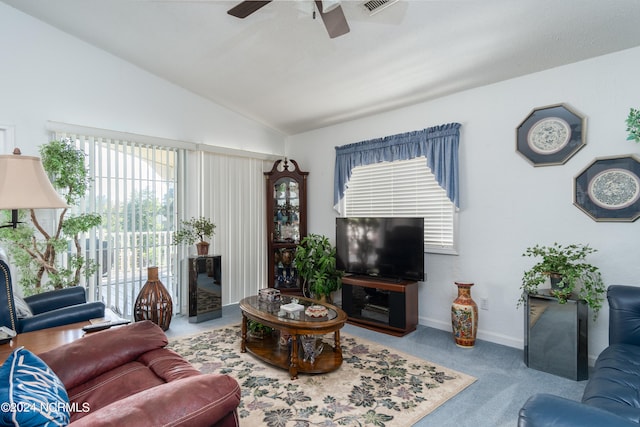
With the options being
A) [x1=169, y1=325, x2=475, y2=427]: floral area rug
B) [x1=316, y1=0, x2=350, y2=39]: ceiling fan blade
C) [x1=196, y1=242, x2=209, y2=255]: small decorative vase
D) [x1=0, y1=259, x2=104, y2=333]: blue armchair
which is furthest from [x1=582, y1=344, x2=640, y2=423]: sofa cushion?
[x1=196, y1=242, x2=209, y2=255]: small decorative vase

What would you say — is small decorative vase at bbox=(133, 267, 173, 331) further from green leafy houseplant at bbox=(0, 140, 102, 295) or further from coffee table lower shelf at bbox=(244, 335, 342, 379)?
coffee table lower shelf at bbox=(244, 335, 342, 379)

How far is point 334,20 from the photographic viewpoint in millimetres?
2174

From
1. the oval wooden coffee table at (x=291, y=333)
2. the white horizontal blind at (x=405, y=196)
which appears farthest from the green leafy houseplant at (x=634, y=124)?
the oval wooden coffee table at (x=291, y=333)

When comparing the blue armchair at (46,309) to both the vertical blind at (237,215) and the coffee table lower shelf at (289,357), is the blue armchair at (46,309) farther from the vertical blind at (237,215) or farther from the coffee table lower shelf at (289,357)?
the vertical blind at (237,215)

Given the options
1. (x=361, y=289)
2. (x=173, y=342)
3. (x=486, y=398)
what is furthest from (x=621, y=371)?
(x=173, y=342)

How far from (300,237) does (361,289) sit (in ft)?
4.87

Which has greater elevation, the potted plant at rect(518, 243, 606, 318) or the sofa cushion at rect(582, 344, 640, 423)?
the potted plant at rect(518, 243, 606, 318)

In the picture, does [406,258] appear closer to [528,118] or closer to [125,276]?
[528,118]

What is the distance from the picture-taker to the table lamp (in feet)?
5.47

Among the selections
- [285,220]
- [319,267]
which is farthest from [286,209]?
[319,267]

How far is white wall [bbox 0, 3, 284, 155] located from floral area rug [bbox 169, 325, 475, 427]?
263 centimetres

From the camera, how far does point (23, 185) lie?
1.72m

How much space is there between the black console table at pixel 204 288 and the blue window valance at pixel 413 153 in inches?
74.5

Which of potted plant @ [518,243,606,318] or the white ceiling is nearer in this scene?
the white ceiling
